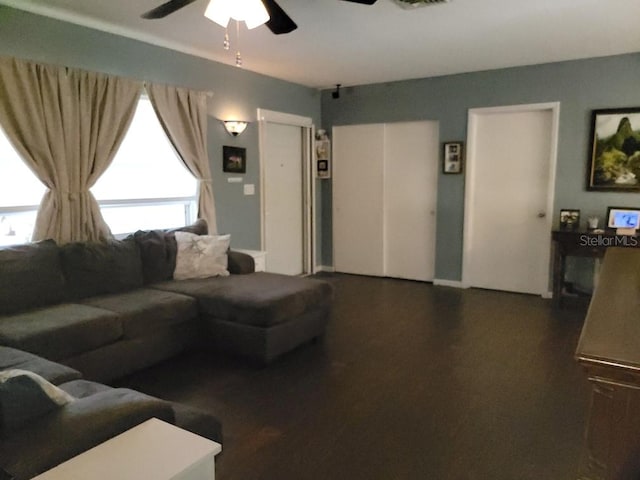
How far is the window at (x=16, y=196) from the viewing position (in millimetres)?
3480

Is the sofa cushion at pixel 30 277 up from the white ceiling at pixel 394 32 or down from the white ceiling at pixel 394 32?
down

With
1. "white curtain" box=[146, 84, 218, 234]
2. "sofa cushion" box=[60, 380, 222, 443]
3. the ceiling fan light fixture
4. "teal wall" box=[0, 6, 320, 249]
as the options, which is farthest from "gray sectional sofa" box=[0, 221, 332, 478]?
the ceiling fan light fixture

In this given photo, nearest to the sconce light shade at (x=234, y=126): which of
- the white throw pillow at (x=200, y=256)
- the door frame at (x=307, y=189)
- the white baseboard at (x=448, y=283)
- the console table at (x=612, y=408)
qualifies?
the door frame at (x=307, y=189)

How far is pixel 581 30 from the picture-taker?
388 centimetres

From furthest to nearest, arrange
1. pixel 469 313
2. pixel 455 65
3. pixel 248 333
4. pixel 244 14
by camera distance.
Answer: pixel 455 65 → pixel 469 313 → pixel 248 333 → pixel 244 14

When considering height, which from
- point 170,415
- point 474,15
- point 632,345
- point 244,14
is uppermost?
point 474,15

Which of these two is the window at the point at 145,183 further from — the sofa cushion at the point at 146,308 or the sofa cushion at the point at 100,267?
the sofa cushion at the point at 146,308

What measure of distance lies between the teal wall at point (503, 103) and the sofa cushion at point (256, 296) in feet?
8.18

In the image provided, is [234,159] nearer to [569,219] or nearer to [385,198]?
[385,198]

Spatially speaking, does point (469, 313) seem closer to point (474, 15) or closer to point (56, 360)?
point (474, 15)

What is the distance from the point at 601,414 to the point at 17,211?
3.83m

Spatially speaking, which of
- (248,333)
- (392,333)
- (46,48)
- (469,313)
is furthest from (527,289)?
(46,48)

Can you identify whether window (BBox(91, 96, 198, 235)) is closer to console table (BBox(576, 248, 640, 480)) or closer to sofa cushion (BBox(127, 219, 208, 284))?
sofa cushion (BBox(127, 219, 208, 284))

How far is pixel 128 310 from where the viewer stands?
3.13 metres
